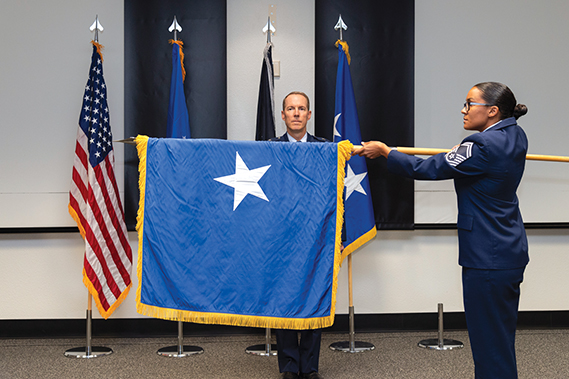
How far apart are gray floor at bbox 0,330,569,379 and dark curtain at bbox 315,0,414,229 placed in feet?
3.05

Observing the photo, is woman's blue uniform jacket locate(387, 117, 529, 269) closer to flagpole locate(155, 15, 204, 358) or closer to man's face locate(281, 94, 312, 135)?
man's face locate(281, 94, 312, 135)

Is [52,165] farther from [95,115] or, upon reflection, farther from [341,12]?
[341,12]

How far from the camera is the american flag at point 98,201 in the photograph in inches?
125

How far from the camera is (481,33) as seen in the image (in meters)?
3.75

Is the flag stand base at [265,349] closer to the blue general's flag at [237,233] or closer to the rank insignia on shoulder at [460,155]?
the blue general's flag at [237,233]

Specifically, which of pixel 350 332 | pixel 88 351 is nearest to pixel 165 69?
pixel 88 351

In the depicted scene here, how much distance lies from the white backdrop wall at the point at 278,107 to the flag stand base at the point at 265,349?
2.23ft

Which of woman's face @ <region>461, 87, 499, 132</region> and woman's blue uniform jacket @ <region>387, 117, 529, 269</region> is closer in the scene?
woman's blue uniform jacket @ <region>387, 117, 529, 269</region>

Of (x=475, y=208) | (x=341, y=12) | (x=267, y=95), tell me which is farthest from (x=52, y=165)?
(x=475, y=208)

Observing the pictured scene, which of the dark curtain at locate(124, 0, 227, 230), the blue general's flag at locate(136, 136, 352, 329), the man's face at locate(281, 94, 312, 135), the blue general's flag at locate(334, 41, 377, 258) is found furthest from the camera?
the dark curtain at locate(124, 0, 227, 230)

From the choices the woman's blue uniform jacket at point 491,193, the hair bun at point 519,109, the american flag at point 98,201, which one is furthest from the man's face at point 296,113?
the american flag at point 98,201

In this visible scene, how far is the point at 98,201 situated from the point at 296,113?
4.72ft

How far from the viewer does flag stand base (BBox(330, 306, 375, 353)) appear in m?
3.29

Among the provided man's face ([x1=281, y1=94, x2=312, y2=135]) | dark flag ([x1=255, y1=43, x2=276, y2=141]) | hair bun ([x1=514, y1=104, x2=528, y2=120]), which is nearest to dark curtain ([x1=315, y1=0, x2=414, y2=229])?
dark flag ([x1=255, y1=43, x2=276, y2=141])
